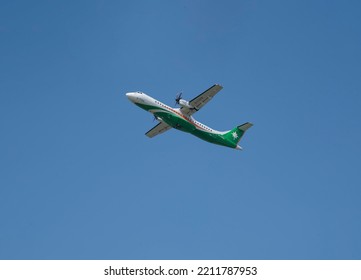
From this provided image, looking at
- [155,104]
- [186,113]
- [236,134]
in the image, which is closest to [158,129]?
[186,113]

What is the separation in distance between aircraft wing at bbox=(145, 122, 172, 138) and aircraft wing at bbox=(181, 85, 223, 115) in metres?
5.97

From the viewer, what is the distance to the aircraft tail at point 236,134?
7856 centimetres

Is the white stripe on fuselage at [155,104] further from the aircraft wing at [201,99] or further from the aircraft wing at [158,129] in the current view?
the aircraft wing at [158,129]

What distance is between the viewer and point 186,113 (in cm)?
7444

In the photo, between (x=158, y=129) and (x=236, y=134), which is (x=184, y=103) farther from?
(x=236, y=134)

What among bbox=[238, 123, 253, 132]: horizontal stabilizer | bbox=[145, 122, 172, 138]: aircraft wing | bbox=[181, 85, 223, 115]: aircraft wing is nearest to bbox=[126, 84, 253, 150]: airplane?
bbox=[181, 85, 223, 115]: aircraft wing

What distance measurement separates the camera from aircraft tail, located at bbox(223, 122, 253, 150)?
258 ft

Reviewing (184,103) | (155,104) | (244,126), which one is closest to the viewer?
(155,104)

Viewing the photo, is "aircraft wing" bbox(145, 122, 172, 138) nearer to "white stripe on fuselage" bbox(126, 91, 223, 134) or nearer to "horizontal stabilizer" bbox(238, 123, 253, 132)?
"white stripe on fuselage" bbox(126, 91, 223, 134)

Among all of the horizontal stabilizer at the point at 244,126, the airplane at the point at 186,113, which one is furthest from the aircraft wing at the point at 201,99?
the horizontal stabilizer at the point at 244,126

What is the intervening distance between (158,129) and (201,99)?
10329 millimetres

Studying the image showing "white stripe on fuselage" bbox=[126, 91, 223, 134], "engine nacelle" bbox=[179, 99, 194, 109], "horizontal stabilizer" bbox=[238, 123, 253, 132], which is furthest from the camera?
"horizontal stabilizer" bbox=[238, 123, 253, 132]
